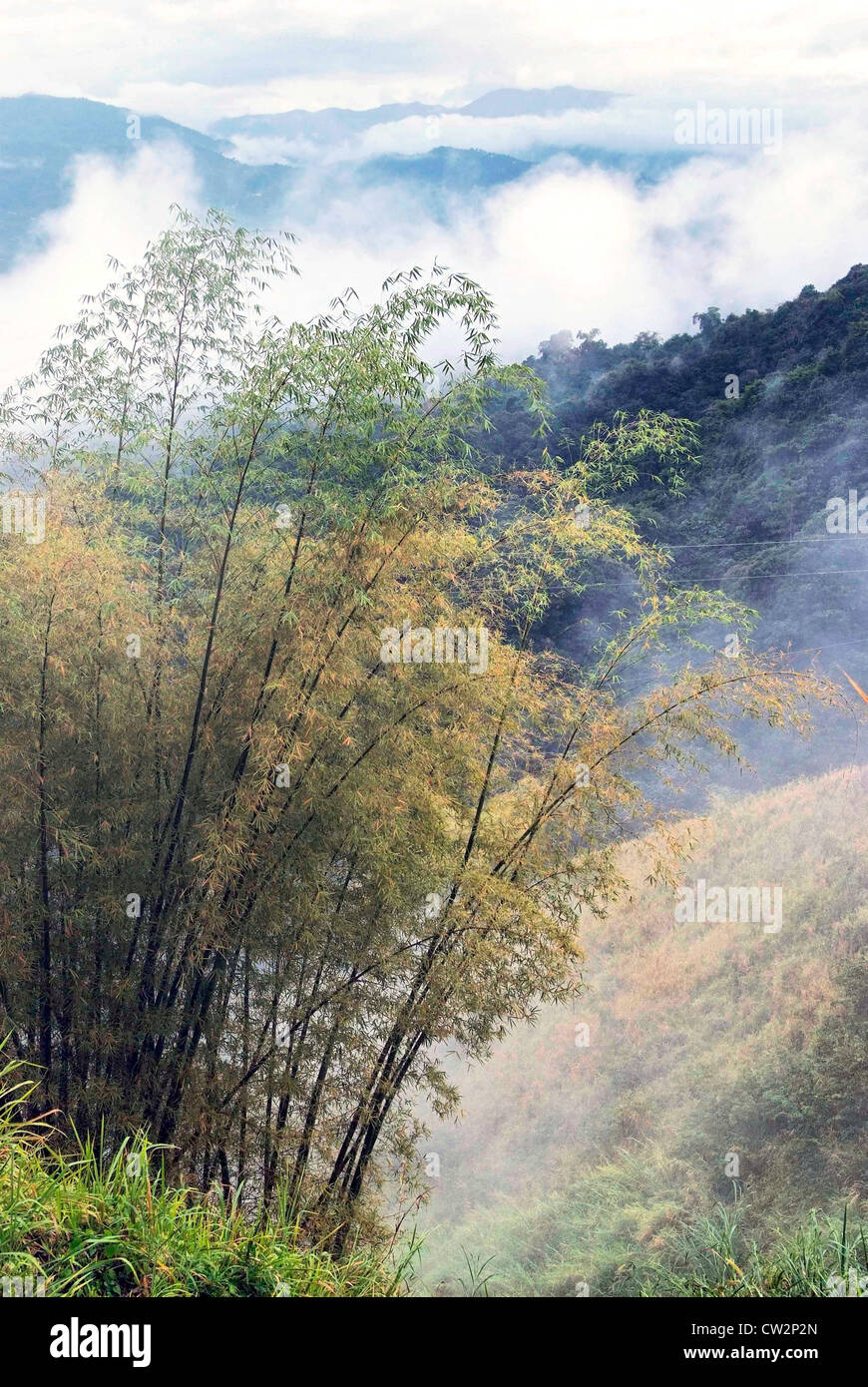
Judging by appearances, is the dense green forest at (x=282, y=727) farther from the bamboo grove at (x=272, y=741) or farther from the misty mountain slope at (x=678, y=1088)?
the misty mountain slope at (x=678, y=1088)

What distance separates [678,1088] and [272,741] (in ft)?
21.3

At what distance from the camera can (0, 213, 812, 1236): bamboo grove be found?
491 cm

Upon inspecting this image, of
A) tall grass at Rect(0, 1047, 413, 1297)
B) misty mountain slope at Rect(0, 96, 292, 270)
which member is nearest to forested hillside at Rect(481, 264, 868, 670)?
tall grass at Rect(0, 1047, 413, 1297)

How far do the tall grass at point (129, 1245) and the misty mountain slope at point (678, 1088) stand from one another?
3.93m

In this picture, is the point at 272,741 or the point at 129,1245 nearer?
the point at 129,1245

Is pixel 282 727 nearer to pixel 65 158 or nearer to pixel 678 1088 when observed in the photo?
pixel 678 1088

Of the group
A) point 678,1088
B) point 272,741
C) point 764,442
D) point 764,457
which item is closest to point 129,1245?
point 272,741

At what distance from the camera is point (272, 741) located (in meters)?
4.71

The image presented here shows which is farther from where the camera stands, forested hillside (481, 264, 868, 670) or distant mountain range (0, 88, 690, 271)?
distant mountain range (0, 88, 690, 271)

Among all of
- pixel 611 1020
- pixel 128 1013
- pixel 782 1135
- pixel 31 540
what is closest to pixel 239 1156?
pixel 128 1013

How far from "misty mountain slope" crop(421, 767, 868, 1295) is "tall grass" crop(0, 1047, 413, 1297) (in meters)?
3.93

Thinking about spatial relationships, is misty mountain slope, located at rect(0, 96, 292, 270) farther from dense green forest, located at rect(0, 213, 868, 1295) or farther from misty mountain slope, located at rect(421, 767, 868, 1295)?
dense green forest, located at rect(0, 213, 868, 1295)

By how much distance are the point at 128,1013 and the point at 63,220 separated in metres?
32.3
